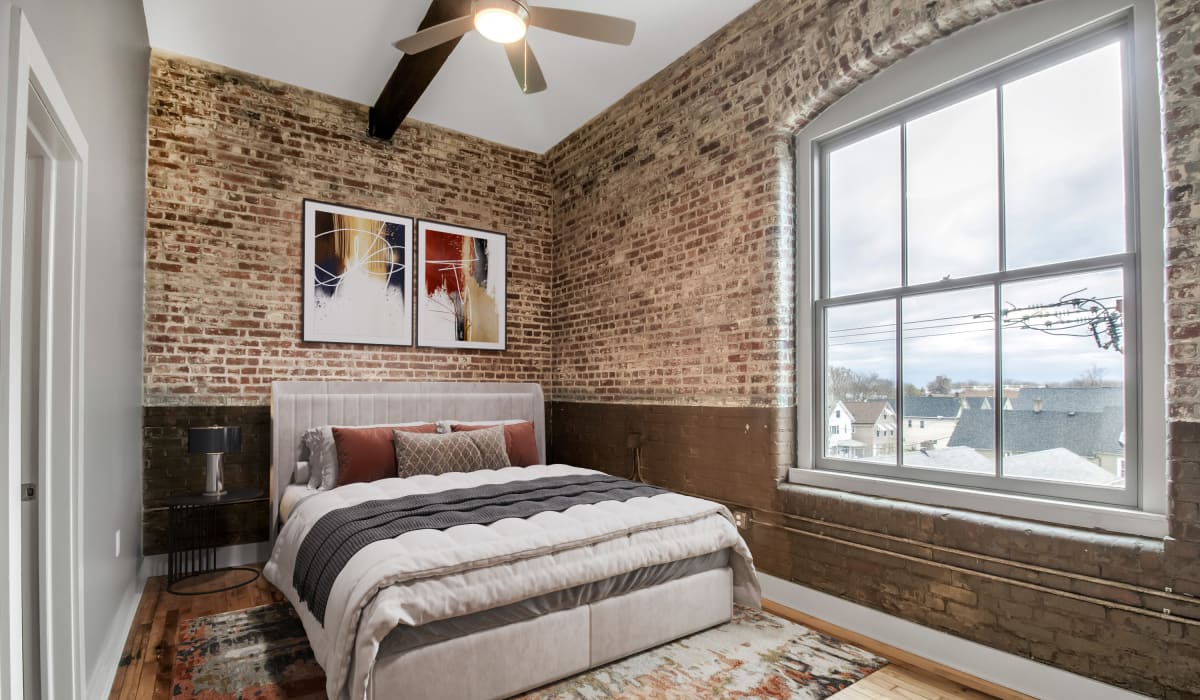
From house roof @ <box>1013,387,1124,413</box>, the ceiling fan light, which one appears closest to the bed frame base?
house roof @ <box>1013,387,1124,413</box>

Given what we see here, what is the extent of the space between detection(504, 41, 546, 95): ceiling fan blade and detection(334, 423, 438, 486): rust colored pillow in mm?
2567

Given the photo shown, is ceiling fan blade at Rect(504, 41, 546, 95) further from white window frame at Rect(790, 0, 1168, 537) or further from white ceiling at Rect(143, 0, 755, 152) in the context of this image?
white window frame at Rect(790, 0, 1168, 537)

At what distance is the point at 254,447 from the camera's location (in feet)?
14.9

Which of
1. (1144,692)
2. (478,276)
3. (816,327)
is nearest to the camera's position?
(1144,692)

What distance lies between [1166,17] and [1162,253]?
3.01ft

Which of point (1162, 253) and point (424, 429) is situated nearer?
point (1162, 253)

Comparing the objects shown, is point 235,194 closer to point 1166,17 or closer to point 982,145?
point 982,145

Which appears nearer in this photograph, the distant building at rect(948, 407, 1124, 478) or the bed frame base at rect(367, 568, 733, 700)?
the bed frame base at rect(367, 568, 733, 700)

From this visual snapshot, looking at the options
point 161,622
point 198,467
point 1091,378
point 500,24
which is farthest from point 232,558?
point 1091,378

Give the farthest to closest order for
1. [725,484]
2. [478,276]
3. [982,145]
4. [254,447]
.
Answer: [478,276] < [254,447] < [725,484] < [982,145]

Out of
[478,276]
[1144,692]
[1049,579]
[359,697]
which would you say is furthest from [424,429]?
[1144,692]

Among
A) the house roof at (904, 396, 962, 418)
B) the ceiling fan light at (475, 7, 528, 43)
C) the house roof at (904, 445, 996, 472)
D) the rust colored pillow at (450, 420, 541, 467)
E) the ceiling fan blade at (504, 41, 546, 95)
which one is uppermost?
the ceiling fan blade at (504, 41, 546, 95)

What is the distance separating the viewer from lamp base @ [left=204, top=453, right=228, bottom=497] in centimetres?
409

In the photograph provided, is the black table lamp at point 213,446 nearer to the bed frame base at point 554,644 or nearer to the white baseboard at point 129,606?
the white baseboard at point 129,606
